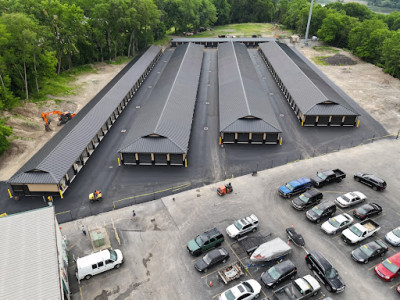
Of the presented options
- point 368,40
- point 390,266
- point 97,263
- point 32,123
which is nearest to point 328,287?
point 390,266

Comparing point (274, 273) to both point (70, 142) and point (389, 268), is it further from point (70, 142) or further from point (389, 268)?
point (70, 142)

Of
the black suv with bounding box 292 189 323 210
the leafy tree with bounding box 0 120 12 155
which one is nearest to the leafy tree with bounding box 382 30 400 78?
the black suv with bounding box 292 189 323 210

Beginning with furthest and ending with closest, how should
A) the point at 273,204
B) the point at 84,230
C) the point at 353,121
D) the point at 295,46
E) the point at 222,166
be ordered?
the point at 295,46
the point at 353,121
the point at 222,166
the point at 273,204
the point at 84,230

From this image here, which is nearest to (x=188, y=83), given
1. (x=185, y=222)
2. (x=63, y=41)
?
(x=63, y=41)

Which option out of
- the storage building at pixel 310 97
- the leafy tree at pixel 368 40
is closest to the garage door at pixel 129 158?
the storage building at pixel 310 97

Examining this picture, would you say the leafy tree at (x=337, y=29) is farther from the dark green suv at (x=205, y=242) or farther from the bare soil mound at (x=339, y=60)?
the dark green suv at (x=205, y=242)

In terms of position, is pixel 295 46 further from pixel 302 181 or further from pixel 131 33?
pixel 302 181
